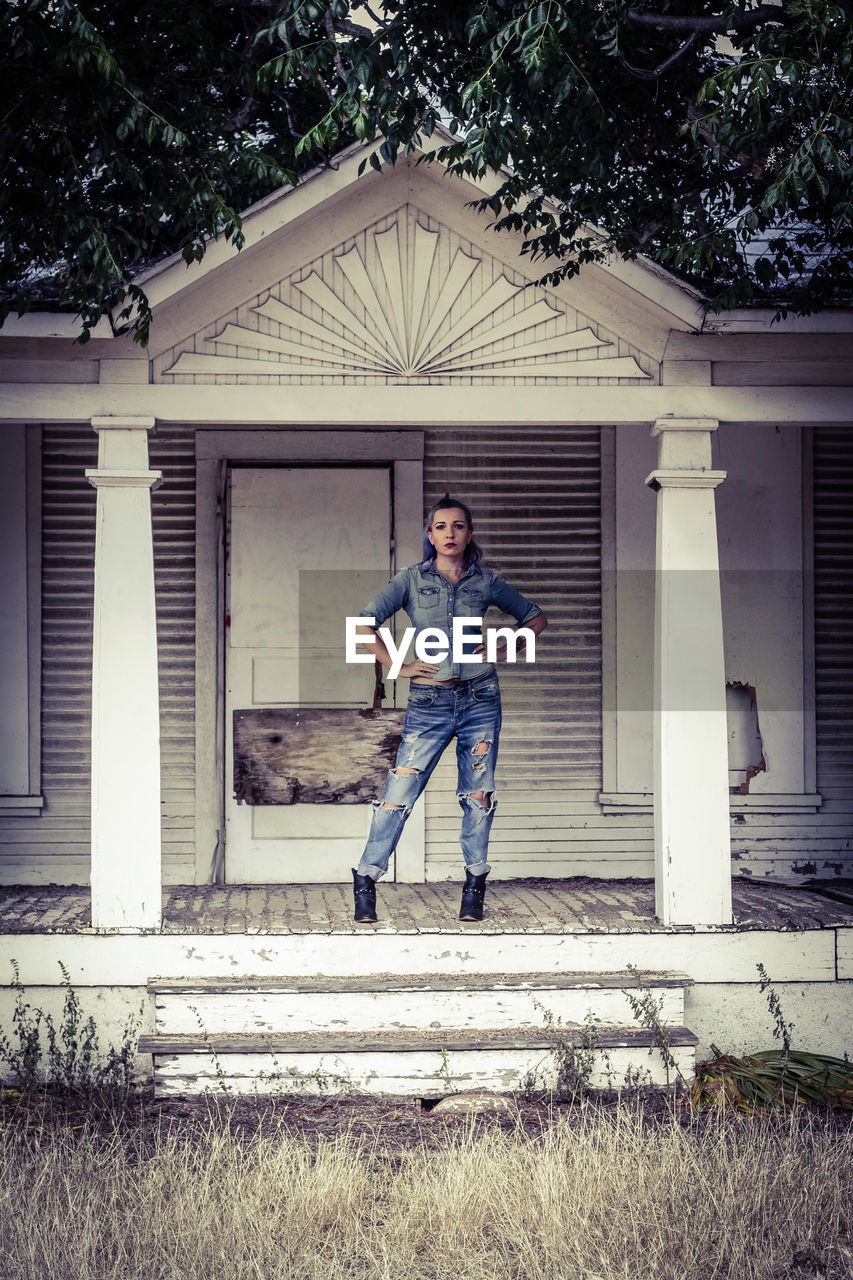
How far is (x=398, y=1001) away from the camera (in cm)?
570

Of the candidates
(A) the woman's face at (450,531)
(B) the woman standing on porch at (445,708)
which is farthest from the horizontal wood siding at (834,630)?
(A) the woman's face at (450,531)

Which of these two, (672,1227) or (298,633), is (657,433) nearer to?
(298,633)

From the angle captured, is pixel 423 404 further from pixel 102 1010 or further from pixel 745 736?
pixel 102 1010

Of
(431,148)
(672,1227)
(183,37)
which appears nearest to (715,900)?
(672,1227)

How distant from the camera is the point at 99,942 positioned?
579cm

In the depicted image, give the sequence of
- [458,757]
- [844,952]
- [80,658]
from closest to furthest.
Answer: [458,757] < [844,952] < [80,658]

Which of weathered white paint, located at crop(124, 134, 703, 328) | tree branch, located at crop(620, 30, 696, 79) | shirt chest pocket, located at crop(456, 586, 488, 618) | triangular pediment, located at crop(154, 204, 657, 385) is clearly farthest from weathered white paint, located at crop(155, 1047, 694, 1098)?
tree branch, located at crop(620, 30, 696, 79)

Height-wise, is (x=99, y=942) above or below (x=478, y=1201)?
above

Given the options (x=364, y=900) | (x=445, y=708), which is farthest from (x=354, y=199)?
(x=364, y=900)

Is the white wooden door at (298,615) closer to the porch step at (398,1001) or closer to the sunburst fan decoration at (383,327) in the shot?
the sunburst fan decoration at (383,327)

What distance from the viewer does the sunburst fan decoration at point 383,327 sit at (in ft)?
19.7

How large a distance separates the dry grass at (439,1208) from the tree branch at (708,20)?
4.39m

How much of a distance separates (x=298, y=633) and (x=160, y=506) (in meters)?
1.17

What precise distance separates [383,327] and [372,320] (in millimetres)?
64
